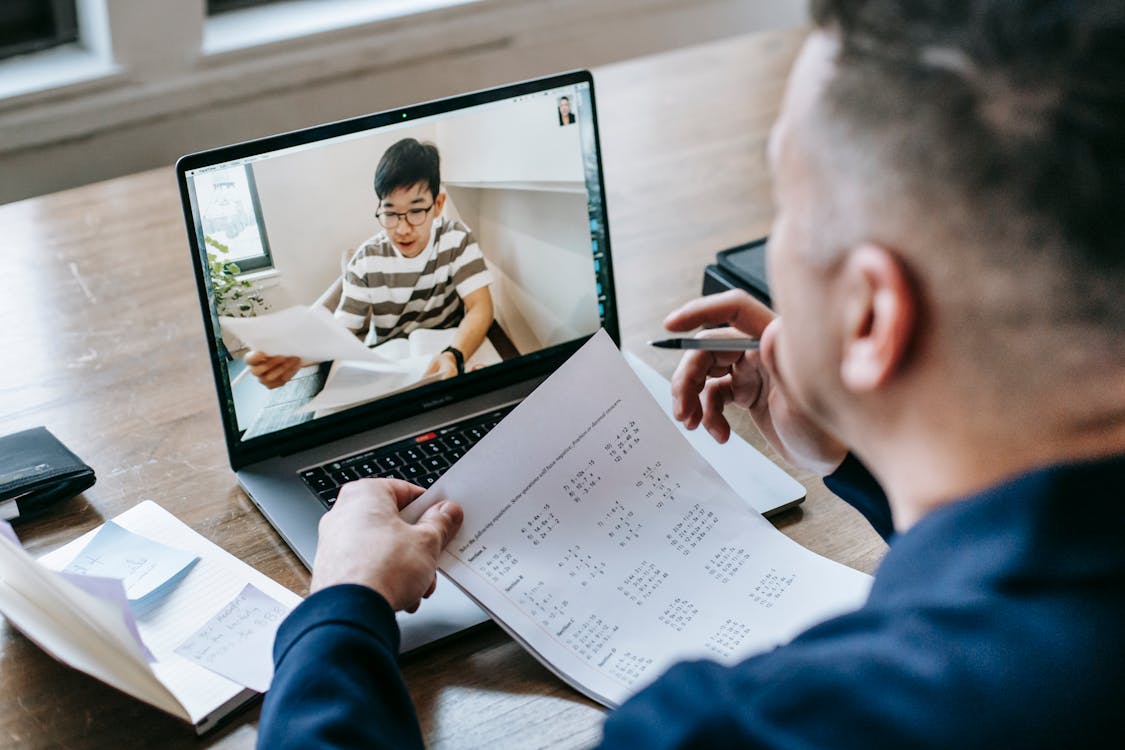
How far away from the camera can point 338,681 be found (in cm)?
73

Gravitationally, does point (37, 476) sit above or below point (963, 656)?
below

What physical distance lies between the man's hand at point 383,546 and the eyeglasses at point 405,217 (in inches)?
10.4

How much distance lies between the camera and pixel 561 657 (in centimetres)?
83

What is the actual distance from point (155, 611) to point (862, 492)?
559 millimetres

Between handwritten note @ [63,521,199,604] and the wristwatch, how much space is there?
0.96ft

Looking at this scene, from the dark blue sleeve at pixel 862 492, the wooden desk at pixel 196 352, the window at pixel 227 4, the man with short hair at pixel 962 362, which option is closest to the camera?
the man with short hair at pixel 962 362

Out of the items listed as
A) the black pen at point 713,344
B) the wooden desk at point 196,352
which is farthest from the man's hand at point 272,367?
the black pen at point 713,344

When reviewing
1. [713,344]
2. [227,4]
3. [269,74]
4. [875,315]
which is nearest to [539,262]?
[713,344]

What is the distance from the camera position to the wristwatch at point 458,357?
1089 mm

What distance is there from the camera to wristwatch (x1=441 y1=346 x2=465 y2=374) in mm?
1089

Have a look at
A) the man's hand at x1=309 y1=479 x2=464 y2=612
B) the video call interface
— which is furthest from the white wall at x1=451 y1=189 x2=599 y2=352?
the man's hand at x1=309 y1=479 x2=464 y2=612

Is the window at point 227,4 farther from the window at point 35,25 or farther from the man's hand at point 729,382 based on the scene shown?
the man's hand at point 729,382

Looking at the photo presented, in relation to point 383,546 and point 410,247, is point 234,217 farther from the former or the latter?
point 383,546

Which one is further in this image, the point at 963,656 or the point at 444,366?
the point at 444,366
